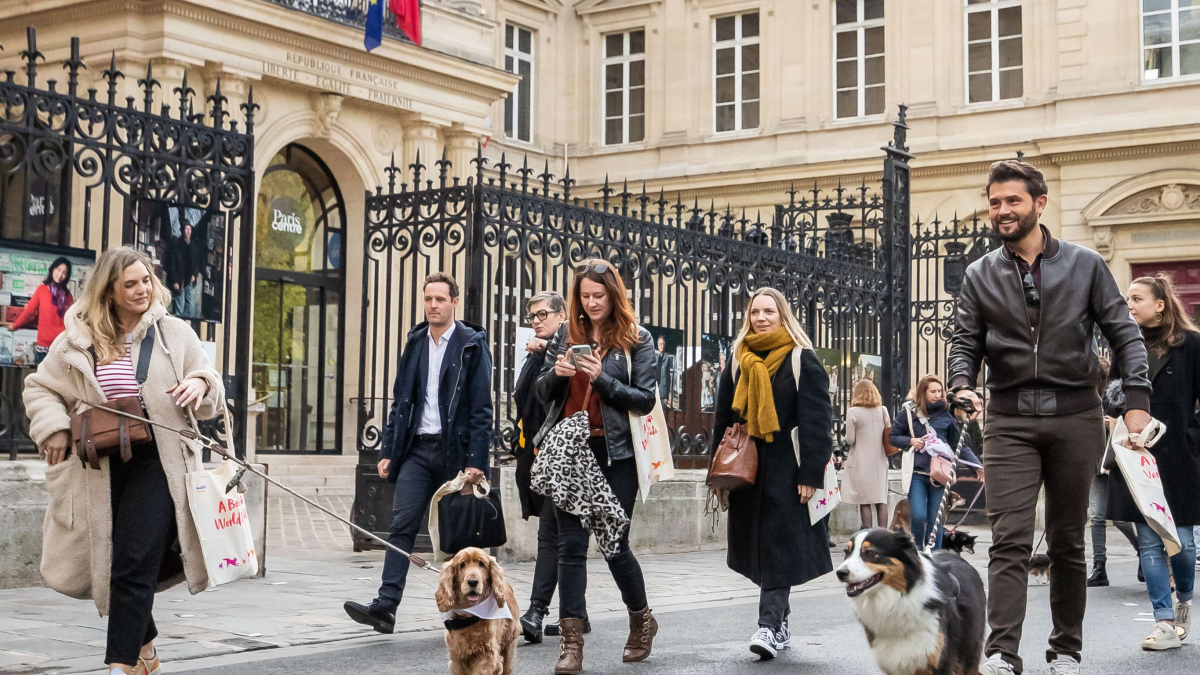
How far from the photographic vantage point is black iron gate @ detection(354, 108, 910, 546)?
36.1 feet

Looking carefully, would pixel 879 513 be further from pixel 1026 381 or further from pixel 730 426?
pixel 1026 381

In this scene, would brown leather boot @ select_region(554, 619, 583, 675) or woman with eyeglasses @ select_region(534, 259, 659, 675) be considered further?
woman with eyeglasses @ select_region(534, 259, 659, 675)

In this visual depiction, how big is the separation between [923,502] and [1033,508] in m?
6.65

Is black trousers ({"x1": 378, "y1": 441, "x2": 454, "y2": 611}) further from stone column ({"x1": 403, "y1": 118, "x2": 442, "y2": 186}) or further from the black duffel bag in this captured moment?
stone column ({"x1": 403, "y1": 118, "x2": 442, "y2": 186})

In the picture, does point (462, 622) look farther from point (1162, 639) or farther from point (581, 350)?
point (1162, 639)

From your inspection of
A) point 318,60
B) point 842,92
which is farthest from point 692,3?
point 318,60

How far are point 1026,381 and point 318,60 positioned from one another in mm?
16957

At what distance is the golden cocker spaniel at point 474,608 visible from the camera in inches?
213

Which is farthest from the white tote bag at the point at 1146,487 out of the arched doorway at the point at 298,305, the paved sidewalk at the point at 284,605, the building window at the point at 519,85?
the building window at the point at 519,85

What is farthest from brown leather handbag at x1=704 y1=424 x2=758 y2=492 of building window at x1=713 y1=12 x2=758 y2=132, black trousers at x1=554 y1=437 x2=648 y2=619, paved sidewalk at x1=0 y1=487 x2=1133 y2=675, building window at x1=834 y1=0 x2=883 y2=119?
building window at x1=713 y1=12 x2=758 y2=132

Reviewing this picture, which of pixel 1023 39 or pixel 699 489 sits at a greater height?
pixel 1023 39

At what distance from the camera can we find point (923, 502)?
1201 cm

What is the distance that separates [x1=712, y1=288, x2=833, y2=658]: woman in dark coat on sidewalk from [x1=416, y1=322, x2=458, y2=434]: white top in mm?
1547

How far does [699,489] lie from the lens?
12.8 meters
